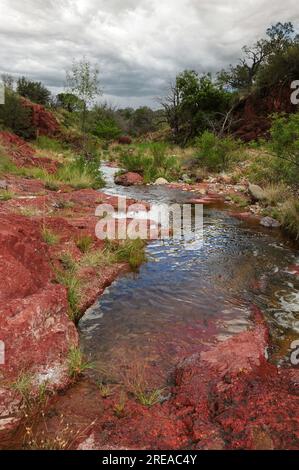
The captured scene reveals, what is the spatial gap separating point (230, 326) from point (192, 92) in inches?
1051

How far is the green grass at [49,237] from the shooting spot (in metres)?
5.62

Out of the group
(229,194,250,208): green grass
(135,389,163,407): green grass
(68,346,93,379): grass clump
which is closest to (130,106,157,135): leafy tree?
(229,194,250,208): green grass

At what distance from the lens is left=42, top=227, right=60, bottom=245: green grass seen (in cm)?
562

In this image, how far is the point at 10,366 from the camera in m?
2.89

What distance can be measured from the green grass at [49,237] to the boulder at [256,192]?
732cm

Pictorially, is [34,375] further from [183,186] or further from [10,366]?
[183,186]

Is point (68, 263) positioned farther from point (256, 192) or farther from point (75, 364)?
point (256, 192)

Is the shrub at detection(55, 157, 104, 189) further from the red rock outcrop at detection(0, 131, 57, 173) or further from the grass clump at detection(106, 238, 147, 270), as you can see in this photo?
the grass clump at detection(106, 238, 147, 270)

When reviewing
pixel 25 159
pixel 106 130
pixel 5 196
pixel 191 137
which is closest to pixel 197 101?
pixel 191 137

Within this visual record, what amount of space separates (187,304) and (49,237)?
242 cm

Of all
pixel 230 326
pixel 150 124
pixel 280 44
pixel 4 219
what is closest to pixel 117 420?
pixel 230 326

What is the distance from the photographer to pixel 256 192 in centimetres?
1141

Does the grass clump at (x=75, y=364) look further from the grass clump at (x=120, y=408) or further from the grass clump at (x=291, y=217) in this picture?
the grass clump at (x=291, y=217)

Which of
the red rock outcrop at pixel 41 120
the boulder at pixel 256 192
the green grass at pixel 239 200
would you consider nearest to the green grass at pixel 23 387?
the green grass at pixel 239 200
